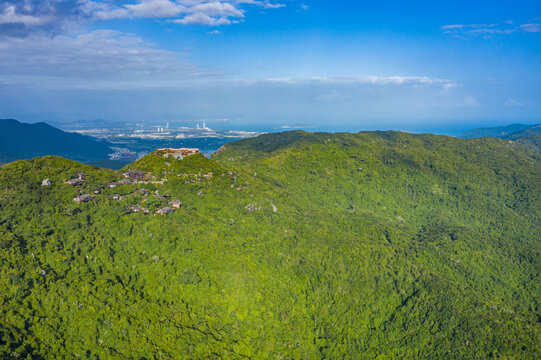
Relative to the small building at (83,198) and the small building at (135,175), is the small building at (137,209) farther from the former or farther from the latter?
the small building at (135,175)

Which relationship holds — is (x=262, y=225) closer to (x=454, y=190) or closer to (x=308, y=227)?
(x=308, y=227)

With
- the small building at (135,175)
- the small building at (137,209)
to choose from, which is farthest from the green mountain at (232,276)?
the small building at (135,175)

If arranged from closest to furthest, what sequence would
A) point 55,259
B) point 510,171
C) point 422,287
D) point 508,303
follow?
point 55,259 → point 422,287 → point 508,303 → point 510,171

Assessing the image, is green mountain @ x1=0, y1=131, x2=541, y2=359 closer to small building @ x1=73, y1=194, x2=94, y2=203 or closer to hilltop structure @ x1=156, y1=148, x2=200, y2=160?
small building @ x1=73, y1=194, x2=94, y2=203

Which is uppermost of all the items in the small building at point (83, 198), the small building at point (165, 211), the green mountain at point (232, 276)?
the small building at point (83, 198)

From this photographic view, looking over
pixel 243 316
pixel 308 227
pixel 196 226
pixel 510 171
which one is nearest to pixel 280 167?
pixel 308 227

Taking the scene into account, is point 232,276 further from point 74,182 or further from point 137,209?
point 74,182
